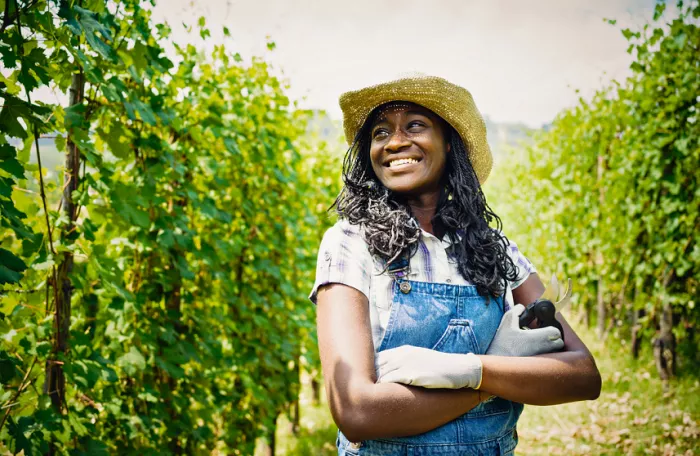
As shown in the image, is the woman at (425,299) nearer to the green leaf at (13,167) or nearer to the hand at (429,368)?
the hand at (429,368)

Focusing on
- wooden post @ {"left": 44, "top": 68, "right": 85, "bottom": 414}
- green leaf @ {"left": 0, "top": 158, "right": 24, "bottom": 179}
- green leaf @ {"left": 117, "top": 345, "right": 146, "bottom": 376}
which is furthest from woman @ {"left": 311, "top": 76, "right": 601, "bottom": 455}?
green leaf @ {"left": 117, "top": 345, "right": 146, "bottom": 376}

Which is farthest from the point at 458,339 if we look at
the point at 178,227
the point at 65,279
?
the point at 178,227

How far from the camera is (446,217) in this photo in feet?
5.44

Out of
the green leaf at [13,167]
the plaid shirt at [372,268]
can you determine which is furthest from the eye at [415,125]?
the green leaf at [13,167]

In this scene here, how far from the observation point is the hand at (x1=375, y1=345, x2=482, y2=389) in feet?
4.12

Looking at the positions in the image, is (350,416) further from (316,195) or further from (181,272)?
(316,195)

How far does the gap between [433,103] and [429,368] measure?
2.91 ft

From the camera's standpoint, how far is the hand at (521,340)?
1433mm

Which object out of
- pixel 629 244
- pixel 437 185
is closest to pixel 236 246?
pixel 437 185

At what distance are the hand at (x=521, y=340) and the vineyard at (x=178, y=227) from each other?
1.28m

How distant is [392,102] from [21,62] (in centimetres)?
109

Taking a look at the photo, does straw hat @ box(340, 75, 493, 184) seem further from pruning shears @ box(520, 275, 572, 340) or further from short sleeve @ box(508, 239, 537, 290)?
pruning shears @ box(520, 275, 572, 340)

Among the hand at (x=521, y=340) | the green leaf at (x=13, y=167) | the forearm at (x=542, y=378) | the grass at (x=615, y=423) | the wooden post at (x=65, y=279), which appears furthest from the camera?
the grass at (x=615, y=423)

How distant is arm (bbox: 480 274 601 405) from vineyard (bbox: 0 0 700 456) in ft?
3.98
